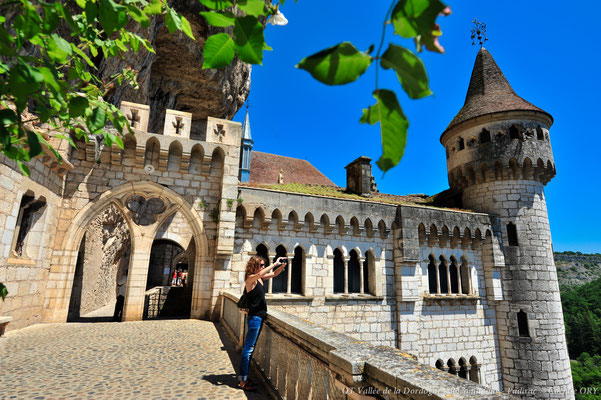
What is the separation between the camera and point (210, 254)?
344 inches

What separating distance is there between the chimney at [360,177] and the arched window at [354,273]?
305cm

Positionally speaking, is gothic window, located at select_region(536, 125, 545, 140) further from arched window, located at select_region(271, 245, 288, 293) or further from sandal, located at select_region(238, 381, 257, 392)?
sandal, located at select_region(238, 381, 257, 392)

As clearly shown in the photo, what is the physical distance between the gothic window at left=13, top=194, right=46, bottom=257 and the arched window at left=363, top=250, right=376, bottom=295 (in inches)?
377

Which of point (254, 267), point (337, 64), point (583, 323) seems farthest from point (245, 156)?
point (583, 323)

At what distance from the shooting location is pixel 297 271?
10.9 metres

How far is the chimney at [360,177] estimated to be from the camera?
13.8 m

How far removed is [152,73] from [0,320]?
981 cm

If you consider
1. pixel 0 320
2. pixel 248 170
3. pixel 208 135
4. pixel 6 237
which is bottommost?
pixel 0 320

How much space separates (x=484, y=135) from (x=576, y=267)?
97.7 meters

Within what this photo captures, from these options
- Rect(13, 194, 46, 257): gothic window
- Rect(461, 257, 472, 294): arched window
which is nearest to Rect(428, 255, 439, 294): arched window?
Rect(461, 257, 472, 294): arched window

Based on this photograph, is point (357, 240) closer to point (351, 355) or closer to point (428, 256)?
point (428, 256)

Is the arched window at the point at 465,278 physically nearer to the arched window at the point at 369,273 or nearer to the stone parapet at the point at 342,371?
the arched window at the point at 369,273

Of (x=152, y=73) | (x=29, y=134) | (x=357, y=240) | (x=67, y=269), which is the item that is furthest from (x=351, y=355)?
(x=152, y=73)

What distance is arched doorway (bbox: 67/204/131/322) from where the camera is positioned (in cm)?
1022
